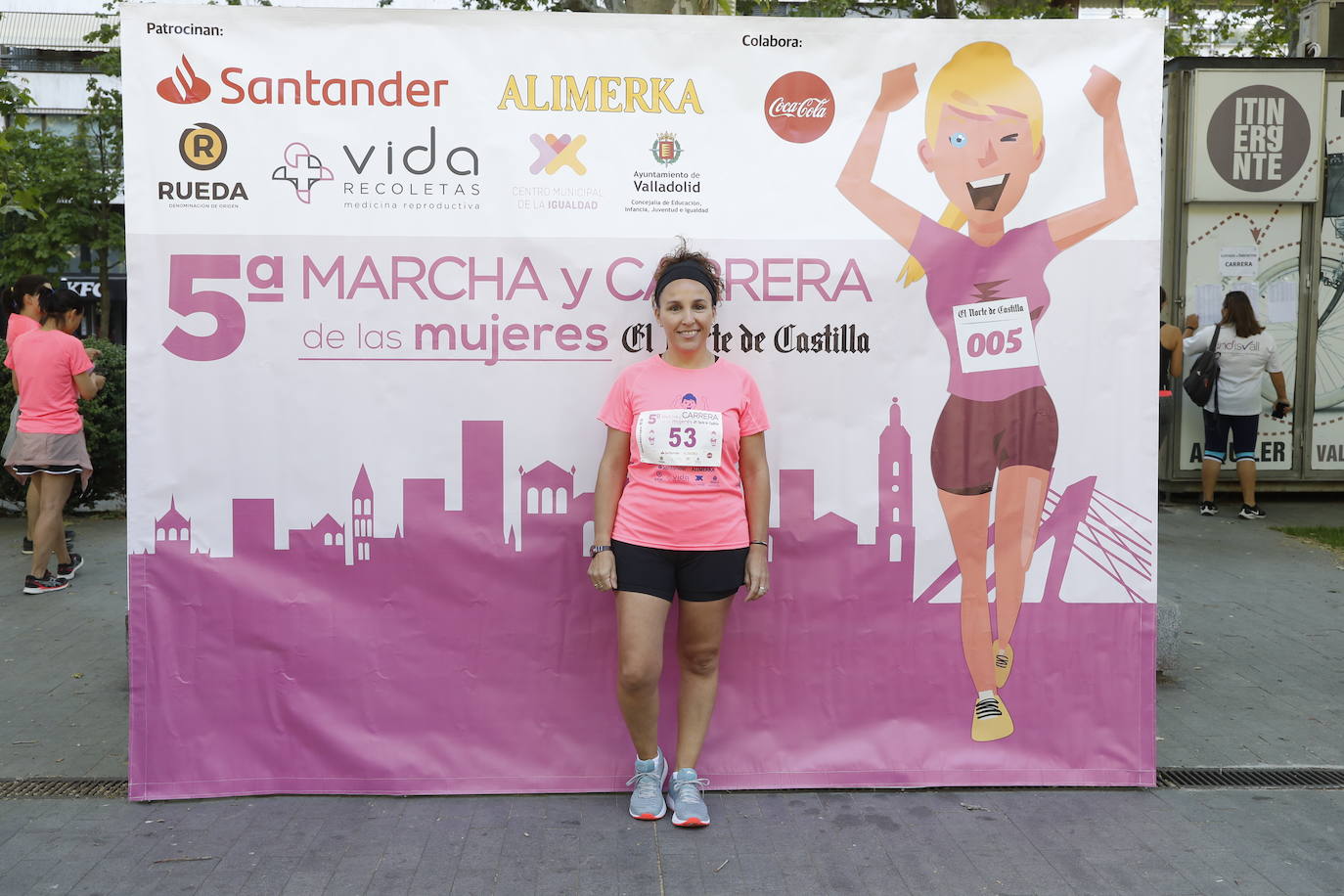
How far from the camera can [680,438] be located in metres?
4.26

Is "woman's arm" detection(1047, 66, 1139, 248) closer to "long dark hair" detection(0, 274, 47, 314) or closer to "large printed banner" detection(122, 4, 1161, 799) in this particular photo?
"large printed banner" detection(122, 4, 1161, 799)

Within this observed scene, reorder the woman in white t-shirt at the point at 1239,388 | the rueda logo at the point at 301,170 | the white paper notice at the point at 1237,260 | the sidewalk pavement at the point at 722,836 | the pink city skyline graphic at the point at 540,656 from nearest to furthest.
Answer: the sidewalk pavement at the point at 722,836
the rueda logo at the point at 301,170
the pink city skyline graphic at the point at 540,656
the woman in white t-shirt at the point at 1239,388
the white paper notice at the point at 1237,260

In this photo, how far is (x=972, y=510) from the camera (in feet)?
15.4

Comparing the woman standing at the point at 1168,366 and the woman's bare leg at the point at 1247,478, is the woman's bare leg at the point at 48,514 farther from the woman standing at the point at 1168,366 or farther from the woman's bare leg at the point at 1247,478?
the woman's bare leg at the point at 1247,478

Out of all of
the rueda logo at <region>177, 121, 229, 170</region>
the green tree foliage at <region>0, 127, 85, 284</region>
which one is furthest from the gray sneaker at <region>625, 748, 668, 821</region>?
the green tree foliage at <region>0, 127, 85, 284</region>

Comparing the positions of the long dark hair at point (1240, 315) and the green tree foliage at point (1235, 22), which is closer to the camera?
the long dark hair at point (1240, 315)

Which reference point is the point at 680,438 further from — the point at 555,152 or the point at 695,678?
the point at 555,152

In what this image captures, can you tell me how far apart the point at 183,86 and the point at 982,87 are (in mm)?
2807

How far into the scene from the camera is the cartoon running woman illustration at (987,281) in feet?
15.0

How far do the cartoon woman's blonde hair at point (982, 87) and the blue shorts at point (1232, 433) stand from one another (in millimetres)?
6779

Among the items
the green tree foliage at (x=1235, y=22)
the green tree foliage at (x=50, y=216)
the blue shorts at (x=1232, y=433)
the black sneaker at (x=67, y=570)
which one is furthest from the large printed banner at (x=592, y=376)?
the green tree foliage at (x=50, y=216)

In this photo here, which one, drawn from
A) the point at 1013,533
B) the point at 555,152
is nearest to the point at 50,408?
the point at 555,152

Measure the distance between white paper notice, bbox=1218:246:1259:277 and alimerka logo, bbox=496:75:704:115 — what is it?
8.26 m

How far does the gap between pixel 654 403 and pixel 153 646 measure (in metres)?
2.01
